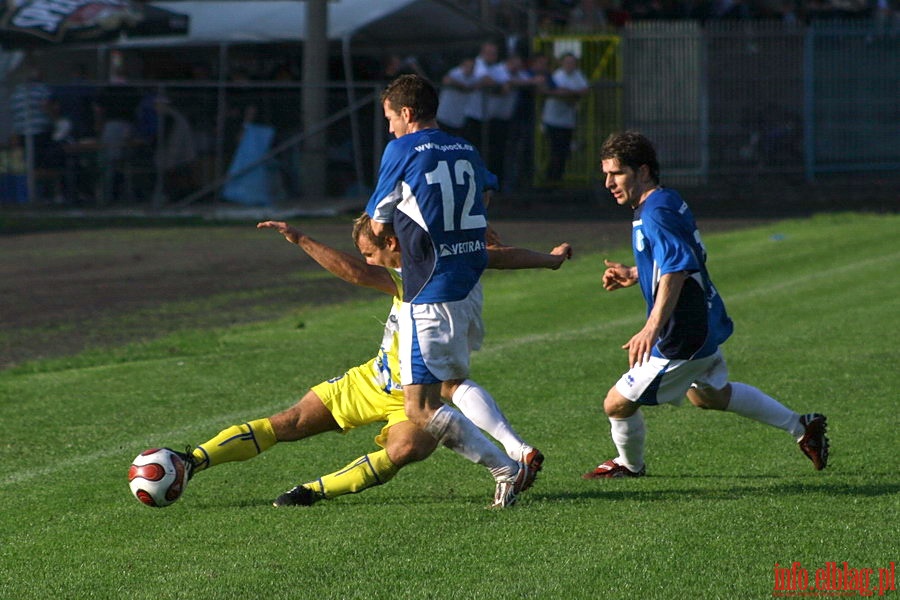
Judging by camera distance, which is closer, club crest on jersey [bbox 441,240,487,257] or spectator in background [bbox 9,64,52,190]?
club crest on jersey [bbox 441,240,487,257]

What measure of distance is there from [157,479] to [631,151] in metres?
2.63

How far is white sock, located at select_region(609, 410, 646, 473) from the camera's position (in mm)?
6677

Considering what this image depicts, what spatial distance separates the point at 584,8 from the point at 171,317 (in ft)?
51.2

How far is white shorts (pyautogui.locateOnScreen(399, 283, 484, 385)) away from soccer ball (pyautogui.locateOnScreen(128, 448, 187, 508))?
1.14 m

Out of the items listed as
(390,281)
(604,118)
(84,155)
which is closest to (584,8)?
(604,118)

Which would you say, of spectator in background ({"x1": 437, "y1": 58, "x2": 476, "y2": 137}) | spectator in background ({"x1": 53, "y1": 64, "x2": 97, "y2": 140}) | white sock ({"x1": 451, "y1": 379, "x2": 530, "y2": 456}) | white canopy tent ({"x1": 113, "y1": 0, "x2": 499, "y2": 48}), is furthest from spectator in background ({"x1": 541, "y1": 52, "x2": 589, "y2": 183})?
white sock ({"x1": 451, "y1": 379, "x2": 530, "y2": 456})

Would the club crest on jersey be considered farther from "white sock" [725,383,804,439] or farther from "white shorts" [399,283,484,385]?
"white sock" [725,383,804,439]

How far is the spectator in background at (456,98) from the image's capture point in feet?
75.3

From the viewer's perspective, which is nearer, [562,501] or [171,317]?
[562,501]

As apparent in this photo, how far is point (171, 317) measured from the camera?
13.5 metres

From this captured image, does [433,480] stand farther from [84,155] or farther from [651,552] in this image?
[84,155]

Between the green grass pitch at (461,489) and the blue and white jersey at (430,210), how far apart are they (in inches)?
41.3

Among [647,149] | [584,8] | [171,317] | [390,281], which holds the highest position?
[584,8]

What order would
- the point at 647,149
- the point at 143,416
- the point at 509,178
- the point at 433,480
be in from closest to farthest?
the point at 647,149
the point at 433,480
the point at 143,416
the point at 509,178
